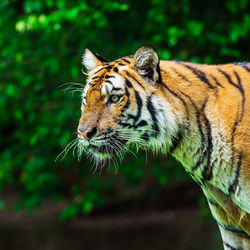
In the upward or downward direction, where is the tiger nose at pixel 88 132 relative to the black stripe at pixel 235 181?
upward

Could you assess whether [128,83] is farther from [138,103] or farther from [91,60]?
[91,60]

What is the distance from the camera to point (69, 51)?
568 cm

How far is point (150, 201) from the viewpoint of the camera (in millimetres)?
8250

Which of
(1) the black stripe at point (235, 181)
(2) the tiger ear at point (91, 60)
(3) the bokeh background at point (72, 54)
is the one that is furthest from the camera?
(3) the bokeh background at point (72, 54)

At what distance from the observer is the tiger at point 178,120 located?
276 centimetres

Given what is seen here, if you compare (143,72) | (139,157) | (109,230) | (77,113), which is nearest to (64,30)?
(77,113)

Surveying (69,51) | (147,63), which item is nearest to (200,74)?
(147,63)

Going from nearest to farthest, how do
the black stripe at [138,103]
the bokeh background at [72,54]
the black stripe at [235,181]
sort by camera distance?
the black stripe at [235,181] → the black stripe at [138,103] → the bokeh background at [72,54]

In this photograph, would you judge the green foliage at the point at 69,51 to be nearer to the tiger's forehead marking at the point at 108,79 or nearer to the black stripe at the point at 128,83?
the tiger's forehead marking at the point at 108,79

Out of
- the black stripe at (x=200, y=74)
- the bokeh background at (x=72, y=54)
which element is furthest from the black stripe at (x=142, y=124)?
the bokeh background at (x=72, y=54)

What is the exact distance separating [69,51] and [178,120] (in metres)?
3.14

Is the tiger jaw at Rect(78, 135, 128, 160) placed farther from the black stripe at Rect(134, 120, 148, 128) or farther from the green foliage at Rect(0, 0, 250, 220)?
the green foliage at Rect(0, 0, 250, 220)

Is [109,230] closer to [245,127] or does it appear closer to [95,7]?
[95,7]

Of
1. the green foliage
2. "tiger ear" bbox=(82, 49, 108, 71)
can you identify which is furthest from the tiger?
the green foliage
